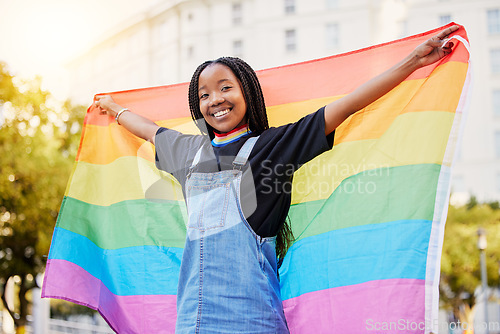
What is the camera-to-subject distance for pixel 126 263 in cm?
296

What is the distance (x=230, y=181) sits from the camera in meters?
2.23

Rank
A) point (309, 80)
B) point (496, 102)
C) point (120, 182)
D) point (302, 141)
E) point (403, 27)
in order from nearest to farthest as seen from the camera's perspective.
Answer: point (302, 141) → point (309, 80) → point (120, 182) → point (403, 27) → point (496, 102)

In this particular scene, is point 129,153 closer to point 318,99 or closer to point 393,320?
point 318,99

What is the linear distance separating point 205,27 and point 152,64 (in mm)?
5017

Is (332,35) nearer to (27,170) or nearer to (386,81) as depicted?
(27,170)

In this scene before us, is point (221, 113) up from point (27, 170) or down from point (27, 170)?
down

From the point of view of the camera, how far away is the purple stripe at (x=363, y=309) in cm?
218

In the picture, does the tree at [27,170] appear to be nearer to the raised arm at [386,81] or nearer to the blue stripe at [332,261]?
the blue stripe at [332,261]

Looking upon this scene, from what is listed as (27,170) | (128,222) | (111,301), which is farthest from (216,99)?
(27,170)

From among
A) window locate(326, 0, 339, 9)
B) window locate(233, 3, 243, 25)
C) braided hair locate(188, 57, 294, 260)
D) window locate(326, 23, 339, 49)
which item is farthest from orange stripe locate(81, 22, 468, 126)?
window locate(233, 3, 243, 25)

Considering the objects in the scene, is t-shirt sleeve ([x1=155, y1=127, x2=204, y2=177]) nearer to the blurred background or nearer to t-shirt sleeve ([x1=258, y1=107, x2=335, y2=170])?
t-shirt sleeve ([x1=258, y1=107, x2=335, y2=170])

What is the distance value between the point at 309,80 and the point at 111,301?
5.41 ft

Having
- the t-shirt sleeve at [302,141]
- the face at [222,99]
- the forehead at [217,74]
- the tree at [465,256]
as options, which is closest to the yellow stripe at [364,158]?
the t-shirt sleeve at [302,141]

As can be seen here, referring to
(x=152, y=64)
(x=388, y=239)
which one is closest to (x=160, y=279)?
(x=388, y=239)
